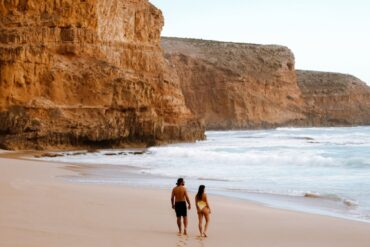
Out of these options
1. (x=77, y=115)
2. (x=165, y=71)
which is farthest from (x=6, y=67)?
(x=165, y=71)

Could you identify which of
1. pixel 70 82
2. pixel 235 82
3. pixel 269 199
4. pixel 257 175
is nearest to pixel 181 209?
pixel 269 199

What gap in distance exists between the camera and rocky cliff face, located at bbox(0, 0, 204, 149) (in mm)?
25094

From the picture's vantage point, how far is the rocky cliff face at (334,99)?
80625 millimetres

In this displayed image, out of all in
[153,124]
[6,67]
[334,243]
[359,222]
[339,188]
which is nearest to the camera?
[334,243]

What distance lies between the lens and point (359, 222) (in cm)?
898

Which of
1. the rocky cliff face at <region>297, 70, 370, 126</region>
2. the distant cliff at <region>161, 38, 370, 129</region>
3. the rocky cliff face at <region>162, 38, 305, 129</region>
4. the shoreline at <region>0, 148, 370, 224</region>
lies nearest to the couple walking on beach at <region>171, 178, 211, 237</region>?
the shoreline at <region>0, 148, 370, 224</region>

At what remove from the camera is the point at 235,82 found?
70.4 m

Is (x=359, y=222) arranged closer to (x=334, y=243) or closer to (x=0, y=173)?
(x=334, y=243)

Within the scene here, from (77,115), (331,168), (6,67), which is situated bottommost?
(331,168)

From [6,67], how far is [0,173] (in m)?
12.3

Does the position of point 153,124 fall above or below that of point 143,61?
below

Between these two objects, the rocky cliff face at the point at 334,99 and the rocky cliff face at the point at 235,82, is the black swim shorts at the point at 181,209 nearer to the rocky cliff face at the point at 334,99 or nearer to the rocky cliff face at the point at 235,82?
the rocky cliff face at the point at 235,82

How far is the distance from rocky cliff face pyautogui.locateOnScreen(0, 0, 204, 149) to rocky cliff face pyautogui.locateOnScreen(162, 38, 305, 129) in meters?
36.5

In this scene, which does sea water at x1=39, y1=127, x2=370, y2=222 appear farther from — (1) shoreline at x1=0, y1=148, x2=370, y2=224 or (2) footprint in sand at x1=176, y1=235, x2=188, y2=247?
(2) footprint in sand at x1=176, y1=235, x2=188, y2=247
